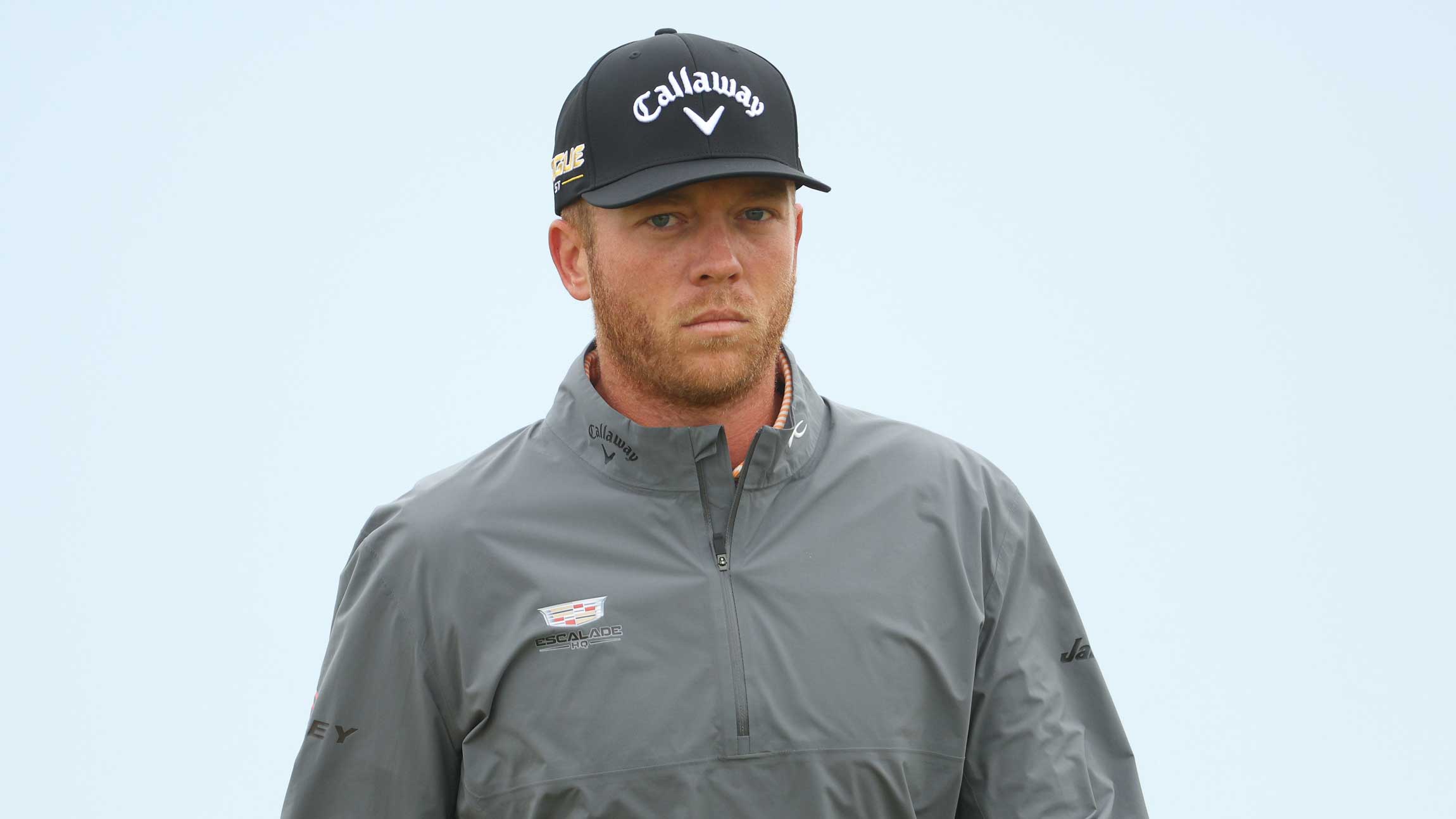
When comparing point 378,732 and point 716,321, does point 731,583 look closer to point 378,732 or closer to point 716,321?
point 716,321

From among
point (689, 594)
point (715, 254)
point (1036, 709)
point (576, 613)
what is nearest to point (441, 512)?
point (576, 613)

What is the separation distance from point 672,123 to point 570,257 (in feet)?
0.82

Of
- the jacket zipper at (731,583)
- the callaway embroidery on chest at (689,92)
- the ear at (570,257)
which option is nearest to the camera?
the jacket zipper at (731,583)

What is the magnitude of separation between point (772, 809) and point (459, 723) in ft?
1.23

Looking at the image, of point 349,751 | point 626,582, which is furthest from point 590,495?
point 349,751

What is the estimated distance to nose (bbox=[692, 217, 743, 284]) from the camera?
1658mm

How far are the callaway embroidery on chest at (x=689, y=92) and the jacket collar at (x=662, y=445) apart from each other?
0.34 m

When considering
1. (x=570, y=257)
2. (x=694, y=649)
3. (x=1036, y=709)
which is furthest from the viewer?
(x=570, y=257)

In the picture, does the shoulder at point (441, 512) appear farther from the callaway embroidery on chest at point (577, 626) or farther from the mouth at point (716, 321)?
the mouth at point (716, 321)

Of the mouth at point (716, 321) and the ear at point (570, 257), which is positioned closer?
the mouth at point (716, 321)

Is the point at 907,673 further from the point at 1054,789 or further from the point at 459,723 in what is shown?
the point at 459,723

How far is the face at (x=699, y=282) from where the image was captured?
168 cm

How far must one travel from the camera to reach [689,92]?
1718 millimetres

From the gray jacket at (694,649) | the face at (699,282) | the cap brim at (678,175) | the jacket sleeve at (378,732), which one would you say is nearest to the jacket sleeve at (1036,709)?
the gray jacket at (694,649)
